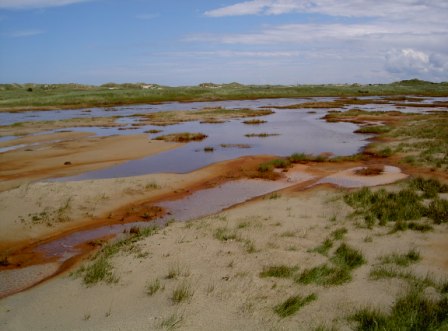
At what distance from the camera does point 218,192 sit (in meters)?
15.8

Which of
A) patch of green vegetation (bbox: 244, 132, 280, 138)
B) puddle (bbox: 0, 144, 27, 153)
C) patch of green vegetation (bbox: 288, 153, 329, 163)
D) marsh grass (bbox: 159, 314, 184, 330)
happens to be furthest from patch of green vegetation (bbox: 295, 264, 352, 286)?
puddle (bbox: 0, 144, 27, 153)

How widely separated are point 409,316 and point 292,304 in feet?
5.76

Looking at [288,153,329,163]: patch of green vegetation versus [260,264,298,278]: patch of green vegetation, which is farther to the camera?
[288,153,329,163]: patch of green vegetation

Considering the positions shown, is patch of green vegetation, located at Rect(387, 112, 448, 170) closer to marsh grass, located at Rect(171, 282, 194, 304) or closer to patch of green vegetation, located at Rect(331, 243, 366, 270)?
patch of green vegetation, located at Rect(331, 243, 366, 270)

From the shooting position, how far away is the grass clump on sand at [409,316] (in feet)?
18.9

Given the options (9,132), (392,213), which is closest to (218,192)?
(392,213)

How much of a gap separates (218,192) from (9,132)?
→ 1071 inches

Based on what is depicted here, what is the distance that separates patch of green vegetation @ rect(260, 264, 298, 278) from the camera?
25.4 feet

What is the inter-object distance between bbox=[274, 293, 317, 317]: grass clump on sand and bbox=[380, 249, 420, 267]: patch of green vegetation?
8.05 ft

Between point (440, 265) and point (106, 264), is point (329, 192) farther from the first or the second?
point (106, 264)

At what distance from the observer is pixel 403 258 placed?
846 centimetres

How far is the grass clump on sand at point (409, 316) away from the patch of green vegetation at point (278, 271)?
1701 millimetres

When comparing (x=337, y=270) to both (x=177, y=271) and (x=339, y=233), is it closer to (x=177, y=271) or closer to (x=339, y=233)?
(x=339, y=233)

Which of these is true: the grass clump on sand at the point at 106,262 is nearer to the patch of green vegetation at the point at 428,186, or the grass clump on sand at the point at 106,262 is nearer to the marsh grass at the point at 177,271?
the marsh grass at the point at 177,271
